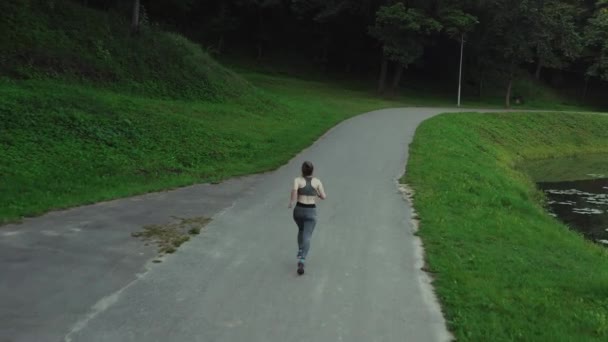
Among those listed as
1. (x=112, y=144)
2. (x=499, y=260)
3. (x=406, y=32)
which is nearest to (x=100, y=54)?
(x=112, y=144)

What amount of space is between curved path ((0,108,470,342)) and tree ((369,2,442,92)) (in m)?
37.7

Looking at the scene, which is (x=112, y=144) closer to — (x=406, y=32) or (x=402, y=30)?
(x=402, y=30)

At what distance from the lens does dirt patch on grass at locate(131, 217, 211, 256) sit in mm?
9633

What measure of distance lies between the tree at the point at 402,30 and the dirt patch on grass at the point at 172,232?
131 ft

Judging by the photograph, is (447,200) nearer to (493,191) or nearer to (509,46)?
(493,191)

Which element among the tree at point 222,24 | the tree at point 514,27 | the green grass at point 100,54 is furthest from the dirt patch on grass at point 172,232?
the tree at point 222,24

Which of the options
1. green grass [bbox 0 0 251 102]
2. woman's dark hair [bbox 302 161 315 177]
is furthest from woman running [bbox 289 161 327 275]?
green grass [bbox 0 0 251 102]

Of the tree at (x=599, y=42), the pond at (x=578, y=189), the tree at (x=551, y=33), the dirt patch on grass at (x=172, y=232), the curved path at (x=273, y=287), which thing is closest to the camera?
the curved path at (x=273, y=287)

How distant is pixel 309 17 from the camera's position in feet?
219

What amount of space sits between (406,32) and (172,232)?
43.6m

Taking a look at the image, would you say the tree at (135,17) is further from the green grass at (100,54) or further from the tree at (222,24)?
the tree at (222,24)

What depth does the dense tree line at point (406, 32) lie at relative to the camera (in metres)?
50.6

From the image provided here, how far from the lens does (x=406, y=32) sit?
166ft

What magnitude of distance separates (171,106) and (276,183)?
1046 centimetres
